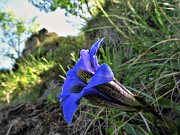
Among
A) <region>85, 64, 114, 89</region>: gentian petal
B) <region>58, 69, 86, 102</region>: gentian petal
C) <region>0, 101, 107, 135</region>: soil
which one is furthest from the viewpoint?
<region>0, 101, 107, 135</region>: soil

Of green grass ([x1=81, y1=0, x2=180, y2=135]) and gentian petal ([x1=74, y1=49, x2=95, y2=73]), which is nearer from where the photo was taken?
gentian petal ([x1=74, y1=49, x2=95, y2=73])

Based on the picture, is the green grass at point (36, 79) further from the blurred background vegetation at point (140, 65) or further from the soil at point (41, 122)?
the soil at point (41, 122)

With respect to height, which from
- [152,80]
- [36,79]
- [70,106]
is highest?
[70,106]

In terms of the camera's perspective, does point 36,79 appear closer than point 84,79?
No

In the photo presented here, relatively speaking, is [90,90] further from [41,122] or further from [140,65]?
[41,122]

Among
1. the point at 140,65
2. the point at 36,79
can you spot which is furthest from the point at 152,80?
the point at 36,79

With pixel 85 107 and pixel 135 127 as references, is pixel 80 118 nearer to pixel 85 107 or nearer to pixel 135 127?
pixel 85 107

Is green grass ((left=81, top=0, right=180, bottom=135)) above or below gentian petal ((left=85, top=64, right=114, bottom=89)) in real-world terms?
below

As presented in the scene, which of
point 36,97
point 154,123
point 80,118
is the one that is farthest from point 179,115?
point 36,97

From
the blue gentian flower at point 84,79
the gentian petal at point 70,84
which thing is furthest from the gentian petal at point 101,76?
the gentian petal at point 70,84

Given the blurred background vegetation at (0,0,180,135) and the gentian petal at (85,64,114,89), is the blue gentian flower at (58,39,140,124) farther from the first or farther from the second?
the blurred background vegetation at (0,0,180,135)

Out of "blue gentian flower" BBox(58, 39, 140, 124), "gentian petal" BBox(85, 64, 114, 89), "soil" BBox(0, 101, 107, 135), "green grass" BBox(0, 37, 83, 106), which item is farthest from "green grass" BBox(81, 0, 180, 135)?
"green grass" BBox(0, 37, 83, 106)
